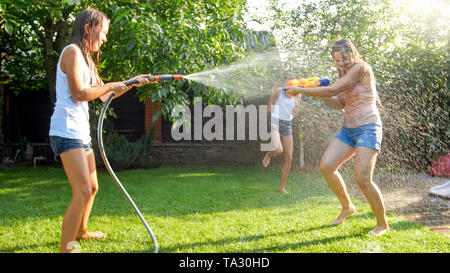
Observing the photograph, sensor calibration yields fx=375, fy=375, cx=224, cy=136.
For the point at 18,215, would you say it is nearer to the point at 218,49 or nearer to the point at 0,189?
the point at 0,189

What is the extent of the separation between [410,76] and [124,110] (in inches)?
294

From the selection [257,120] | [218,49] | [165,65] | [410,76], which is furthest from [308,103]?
[165,65]

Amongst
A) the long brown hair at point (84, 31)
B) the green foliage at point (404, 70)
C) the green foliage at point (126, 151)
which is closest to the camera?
the long brown hair at point (84, 31)

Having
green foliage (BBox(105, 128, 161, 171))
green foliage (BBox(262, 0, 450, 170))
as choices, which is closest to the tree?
green foliage (BBox(105, 128, 161, 171))

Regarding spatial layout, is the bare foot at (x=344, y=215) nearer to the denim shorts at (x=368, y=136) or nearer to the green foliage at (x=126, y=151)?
the denim shorts at (x=368, y=136)

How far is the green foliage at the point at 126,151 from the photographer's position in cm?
832

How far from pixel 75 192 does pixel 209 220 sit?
1.63 meters

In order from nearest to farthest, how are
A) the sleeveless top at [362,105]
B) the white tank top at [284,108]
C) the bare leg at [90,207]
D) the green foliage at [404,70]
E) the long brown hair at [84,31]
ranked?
the long brown hair at [84,31] → the bare leg at [90,207] → the sleeveless top at [362,105] → the white tank top at [284,108] → the green foliage at [404,70]

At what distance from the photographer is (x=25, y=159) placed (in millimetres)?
10586

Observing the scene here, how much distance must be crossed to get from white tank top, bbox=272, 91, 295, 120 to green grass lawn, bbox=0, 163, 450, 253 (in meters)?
1.14

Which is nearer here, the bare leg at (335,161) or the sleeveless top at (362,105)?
the sleeveless top at (362,105)

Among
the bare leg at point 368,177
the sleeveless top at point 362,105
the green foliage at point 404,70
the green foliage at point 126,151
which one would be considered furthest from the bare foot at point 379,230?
the green foliage at point 126,151

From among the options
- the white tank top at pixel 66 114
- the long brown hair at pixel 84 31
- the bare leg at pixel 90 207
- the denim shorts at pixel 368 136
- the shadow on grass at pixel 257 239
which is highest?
the long brown hair at pixel 84 31

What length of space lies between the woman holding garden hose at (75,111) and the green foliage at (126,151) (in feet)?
19.1
